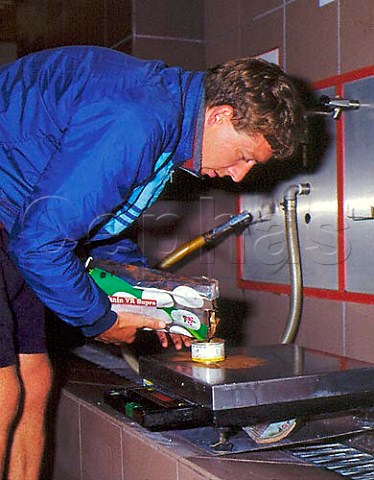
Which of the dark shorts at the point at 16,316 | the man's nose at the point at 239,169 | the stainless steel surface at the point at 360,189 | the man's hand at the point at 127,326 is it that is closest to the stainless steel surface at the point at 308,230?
the stainless steel surface at the point at 360,189

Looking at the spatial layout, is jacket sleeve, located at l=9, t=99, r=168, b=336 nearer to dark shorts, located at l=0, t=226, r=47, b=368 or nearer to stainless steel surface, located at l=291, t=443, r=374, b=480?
dark shorts, located at l=0, t=226, r=47, b=368

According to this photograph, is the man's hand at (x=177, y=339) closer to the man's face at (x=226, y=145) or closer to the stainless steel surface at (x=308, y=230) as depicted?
the man's face at (x=226, y=145)

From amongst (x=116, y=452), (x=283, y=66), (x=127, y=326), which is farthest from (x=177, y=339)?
(x=283, y=66)

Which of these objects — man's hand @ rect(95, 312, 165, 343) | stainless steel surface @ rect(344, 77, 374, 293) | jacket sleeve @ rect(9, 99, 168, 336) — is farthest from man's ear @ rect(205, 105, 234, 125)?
stainless steel surface @ rect(344, 77, 374, 293)

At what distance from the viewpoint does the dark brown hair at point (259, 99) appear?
1111 mm

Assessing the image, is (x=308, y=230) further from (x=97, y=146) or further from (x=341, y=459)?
(x=97, y=146)

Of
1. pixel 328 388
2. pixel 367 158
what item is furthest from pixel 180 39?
pixel 328 388

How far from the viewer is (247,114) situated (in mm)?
1112

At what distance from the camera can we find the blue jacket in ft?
3.17

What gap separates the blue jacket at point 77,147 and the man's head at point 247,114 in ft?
0.12

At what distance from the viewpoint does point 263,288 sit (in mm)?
1861

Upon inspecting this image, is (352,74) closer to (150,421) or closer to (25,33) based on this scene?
(150,421)

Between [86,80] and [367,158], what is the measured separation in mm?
718

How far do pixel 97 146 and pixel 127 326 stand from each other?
412 mm
